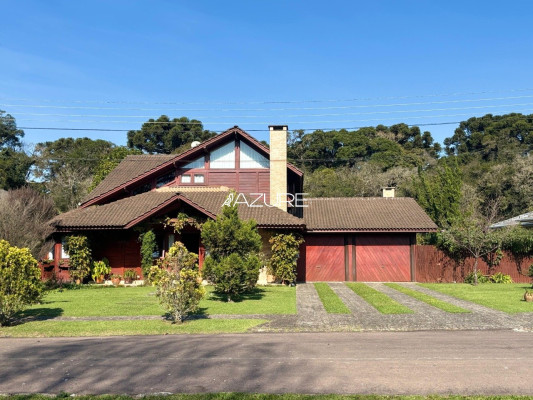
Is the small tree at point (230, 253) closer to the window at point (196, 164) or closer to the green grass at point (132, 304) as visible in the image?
the green grass at point (132, 304)

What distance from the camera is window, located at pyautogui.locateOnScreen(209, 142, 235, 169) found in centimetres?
2471

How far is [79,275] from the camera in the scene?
21484mm

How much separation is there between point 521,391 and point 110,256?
1968 centimetres

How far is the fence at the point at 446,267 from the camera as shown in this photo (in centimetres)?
2308

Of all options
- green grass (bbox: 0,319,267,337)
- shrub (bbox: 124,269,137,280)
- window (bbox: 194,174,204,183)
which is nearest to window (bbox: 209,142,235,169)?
window (bbox: 194,174,204,183)

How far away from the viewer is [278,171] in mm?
23750

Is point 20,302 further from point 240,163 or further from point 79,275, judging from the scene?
point 240,163

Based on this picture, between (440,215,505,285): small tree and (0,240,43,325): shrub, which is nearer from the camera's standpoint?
(0,240,43,325): shrub

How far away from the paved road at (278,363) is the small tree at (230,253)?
205 inches

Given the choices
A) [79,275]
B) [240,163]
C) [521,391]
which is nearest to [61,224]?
[79,275]

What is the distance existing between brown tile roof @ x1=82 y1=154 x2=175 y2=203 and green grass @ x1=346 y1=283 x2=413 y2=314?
1248 centimetres

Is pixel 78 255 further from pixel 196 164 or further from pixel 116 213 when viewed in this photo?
pixel 196 164

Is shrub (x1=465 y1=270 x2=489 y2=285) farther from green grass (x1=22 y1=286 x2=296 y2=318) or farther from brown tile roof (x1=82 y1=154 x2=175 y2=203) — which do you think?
brown tile roof (x1=82 y1=154 x2=175 y2=203)

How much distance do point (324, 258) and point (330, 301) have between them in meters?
8.04
